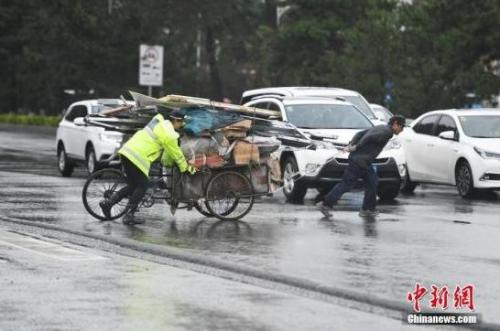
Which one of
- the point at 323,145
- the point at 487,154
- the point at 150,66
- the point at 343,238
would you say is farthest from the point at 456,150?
the point at 150,66

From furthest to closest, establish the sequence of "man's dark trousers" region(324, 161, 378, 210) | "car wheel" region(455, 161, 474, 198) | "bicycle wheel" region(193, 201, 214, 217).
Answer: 1. "car wheel" region(455, 161, 474, 198)
2. "man's dark trousers" region(324, 161, 378, 210)
3. "bicycle wheel" region(193, 201, 214, 217)

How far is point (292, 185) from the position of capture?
68.0 feet

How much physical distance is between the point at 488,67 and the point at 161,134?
28343mm

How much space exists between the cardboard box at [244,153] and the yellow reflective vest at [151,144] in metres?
1.18

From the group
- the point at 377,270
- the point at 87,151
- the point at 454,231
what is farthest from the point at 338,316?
the point at 87,151

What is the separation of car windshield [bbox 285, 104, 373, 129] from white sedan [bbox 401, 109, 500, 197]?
1.66 metres

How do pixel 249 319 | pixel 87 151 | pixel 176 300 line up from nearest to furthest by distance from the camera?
pixel 249 319 → pixel 176 300 → pixel 87 151

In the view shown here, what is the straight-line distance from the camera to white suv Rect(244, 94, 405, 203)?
2020 centimetres

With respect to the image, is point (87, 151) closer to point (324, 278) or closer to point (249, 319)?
point (324, 278)

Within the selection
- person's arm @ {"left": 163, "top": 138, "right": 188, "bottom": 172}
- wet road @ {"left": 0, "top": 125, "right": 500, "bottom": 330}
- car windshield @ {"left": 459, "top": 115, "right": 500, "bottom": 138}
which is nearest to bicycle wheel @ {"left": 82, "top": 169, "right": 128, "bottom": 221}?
wet road @ {"left": 0, "top": 125, "right": 500, "bottom": 330}

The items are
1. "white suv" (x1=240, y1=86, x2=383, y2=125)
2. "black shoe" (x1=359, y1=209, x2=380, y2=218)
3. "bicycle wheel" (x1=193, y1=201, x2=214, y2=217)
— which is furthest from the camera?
"white suv" (x1=240, y1=86, x2=383, y2=125)

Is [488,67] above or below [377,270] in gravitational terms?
above

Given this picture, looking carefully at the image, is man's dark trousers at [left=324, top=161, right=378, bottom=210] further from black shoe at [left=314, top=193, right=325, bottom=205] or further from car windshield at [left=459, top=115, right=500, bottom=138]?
car windshield at [left=459, top=115, right=500, bottom=138]

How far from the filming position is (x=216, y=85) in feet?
244
